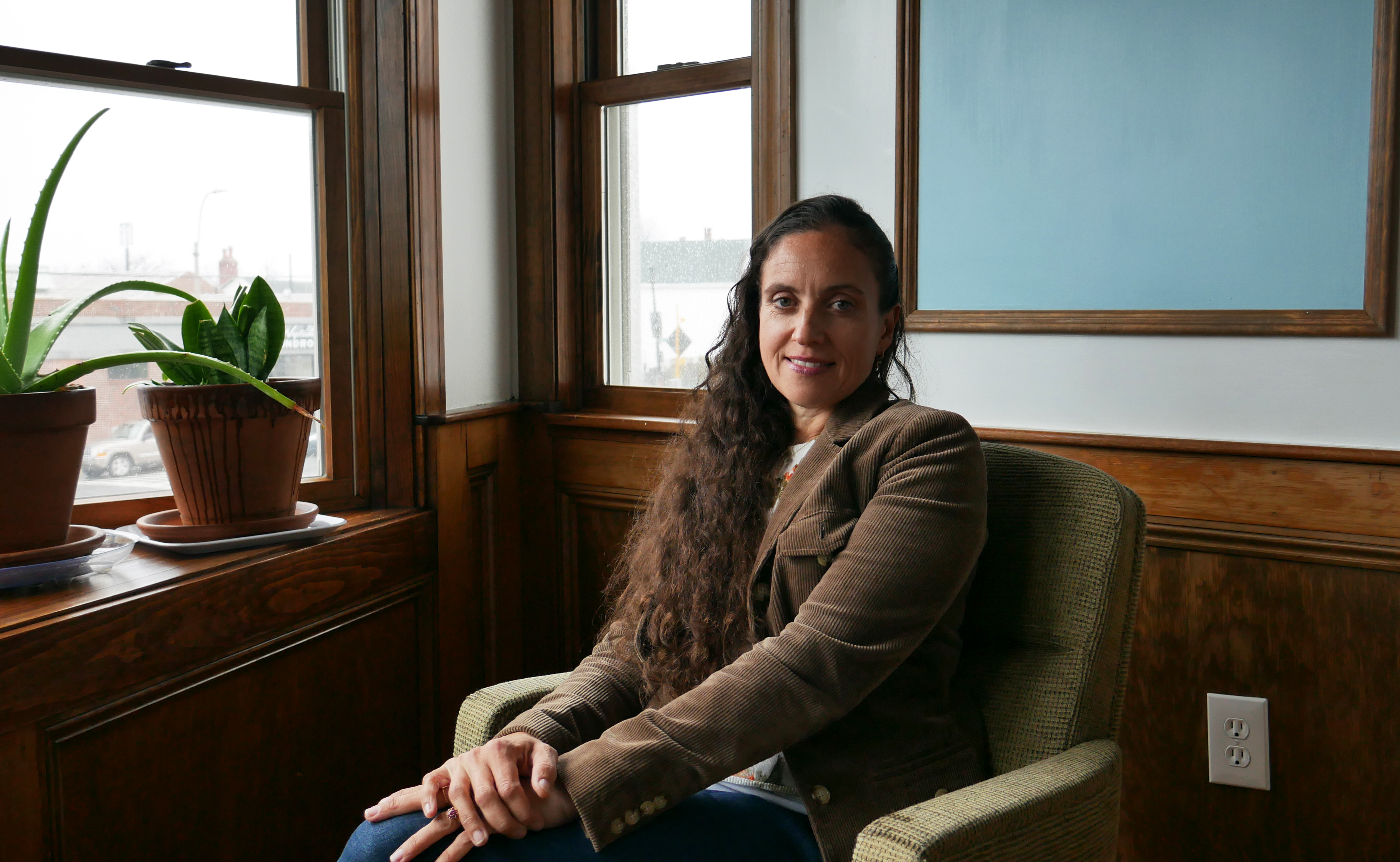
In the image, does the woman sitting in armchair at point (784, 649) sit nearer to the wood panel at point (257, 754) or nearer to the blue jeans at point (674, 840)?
the blue jeans at point (674, 840)

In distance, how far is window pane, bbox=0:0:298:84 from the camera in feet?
5.02

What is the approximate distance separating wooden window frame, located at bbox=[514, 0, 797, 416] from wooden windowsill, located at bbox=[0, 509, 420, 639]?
673 millimetres

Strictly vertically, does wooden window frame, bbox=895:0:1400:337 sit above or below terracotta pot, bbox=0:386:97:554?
above

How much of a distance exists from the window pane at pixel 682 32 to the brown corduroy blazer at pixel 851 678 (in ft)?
3.81

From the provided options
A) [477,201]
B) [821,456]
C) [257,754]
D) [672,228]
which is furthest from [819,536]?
[477,201]

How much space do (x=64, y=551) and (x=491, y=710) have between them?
639 millimetres

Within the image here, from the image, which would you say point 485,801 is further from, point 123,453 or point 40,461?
point 123,453

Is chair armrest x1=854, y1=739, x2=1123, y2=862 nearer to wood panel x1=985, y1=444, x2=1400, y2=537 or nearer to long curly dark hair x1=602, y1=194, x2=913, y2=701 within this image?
long curly dark hair x1=602, y1=194, x2=913, y2=701

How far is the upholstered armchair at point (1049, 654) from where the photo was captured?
1087 mm

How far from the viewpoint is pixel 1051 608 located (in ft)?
4.14

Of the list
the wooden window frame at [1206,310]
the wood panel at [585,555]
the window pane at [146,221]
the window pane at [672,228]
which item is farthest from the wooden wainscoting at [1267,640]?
the window pane at [146,221]

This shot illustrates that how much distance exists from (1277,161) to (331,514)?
1.75m

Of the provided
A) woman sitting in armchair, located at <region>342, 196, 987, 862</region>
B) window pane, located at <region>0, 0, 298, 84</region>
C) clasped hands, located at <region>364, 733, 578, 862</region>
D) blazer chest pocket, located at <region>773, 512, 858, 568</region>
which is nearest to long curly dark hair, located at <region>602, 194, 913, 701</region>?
woman sitting in armchair, located at <region>342, 196, 987, 862</region>

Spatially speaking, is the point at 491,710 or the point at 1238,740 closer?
the point at 491,710
